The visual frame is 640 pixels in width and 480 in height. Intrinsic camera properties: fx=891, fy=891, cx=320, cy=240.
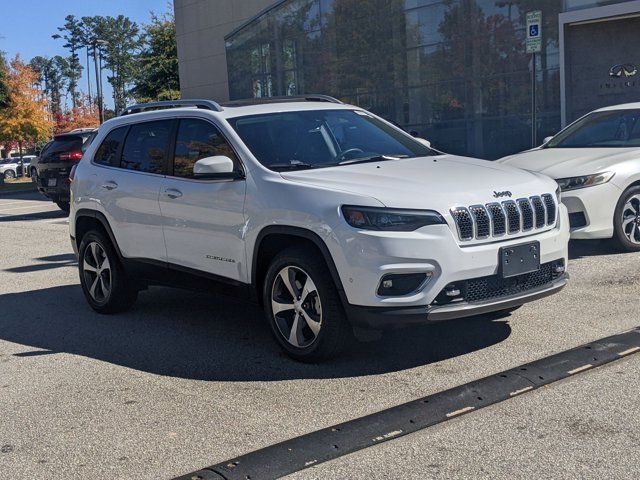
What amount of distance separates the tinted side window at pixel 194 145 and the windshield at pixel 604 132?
Answer: 5.07m

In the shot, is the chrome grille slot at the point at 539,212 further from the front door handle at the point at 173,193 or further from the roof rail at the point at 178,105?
the front door handle at the point at 173,193

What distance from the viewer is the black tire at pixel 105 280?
7695mm

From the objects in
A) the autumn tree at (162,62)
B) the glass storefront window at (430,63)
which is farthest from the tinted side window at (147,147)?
the autumn tree at (162,62)

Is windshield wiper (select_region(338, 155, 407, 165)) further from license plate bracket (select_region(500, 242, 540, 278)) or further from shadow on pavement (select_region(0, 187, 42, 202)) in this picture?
shadow on pavement (select_region(0, 187, 42, 202))

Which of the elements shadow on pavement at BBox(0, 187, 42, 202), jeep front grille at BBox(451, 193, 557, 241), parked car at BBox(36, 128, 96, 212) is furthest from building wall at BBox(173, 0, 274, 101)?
jeep front grille at BBox(451, 193, 557, 241)

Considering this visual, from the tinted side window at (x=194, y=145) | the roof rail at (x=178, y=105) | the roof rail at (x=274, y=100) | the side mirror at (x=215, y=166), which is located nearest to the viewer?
the side mirror at (x=215, y=166)

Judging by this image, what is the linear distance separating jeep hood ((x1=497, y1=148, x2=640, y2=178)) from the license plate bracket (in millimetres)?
3474

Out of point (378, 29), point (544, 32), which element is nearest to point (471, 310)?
point (544, 32)

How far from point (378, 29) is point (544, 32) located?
19.8ft

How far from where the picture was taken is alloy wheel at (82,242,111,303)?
7.82 meters

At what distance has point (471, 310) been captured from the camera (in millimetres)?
5391

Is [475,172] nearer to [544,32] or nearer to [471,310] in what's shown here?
[471,310]

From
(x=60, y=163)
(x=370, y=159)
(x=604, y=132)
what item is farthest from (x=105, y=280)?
(x=60, y=163)

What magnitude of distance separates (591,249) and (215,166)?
5088 millimetres
